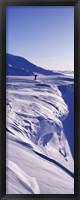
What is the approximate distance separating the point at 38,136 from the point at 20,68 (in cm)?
51

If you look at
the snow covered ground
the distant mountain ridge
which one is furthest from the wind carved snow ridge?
the distant mountain ridge

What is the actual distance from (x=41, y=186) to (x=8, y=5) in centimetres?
129

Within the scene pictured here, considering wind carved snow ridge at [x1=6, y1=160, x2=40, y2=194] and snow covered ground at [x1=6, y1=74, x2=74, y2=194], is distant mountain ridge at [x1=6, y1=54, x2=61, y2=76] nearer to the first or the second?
snow covered ground at [x1=6, y1=74, x2=74, y2=194]

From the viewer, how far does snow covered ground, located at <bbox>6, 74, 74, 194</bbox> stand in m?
2.15

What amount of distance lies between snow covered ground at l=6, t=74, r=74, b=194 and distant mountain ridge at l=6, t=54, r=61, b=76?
33mm

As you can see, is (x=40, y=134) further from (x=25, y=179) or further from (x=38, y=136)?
(x=25, y=179)

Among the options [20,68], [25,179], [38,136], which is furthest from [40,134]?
[20,68]

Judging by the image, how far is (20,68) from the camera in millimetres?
2213

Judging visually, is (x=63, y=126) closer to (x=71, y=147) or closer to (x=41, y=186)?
(x=71, y=147)

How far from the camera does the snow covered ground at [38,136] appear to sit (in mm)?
2150

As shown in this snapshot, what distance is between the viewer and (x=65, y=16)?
2.17m

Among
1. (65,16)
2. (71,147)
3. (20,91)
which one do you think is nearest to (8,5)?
(65,16)

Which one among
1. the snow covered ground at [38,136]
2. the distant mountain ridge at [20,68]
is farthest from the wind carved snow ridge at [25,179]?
the distant mountain ridge at [20,68]

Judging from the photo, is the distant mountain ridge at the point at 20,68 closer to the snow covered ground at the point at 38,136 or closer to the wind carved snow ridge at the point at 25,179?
the snow covered ground at the point at 38,136
